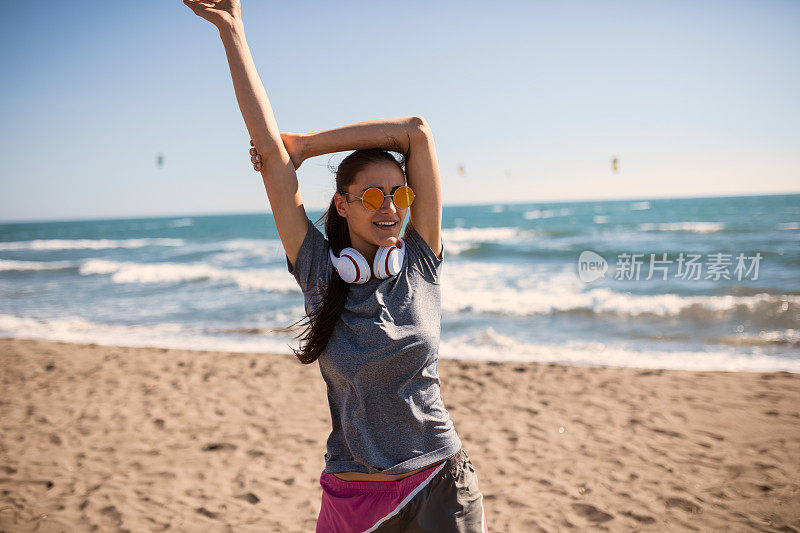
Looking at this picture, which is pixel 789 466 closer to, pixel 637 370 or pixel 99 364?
pixel 637 370

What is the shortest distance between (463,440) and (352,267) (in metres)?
3.84

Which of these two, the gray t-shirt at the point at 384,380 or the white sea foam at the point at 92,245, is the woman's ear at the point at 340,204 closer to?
the gray t-shirt at the point at 384,380

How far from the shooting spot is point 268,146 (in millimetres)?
1457

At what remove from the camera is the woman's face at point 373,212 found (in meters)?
1.46

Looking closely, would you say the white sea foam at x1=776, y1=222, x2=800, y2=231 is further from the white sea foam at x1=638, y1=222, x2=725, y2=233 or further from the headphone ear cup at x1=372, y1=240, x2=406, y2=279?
the headphone ear cup at x1=372, y1=240, x2=406, y2=279

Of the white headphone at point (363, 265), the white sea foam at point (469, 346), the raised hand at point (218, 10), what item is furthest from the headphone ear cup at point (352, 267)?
the white sea foam at point (469, 346)

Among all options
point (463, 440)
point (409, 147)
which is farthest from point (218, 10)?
point (463, 440)

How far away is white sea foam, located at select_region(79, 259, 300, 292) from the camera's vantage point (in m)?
14.5

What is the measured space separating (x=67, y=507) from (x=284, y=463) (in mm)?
1589

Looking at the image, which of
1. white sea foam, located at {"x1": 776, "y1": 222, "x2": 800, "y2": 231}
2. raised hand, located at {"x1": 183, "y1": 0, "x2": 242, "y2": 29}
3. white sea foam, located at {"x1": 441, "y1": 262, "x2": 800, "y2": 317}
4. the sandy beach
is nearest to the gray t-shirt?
raised hand, located at {"x1": 183, "y1": 0, "x2": 242, "y2": 29}

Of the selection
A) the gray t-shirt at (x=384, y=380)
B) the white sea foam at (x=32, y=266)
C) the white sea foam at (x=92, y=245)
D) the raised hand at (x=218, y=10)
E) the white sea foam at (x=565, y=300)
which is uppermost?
the raised hand at (x=218, y=10)

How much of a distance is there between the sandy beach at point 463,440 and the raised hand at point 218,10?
3.25m

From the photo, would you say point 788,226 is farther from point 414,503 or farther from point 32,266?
point 32,266

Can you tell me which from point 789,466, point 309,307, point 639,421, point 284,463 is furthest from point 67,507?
point 789,466
